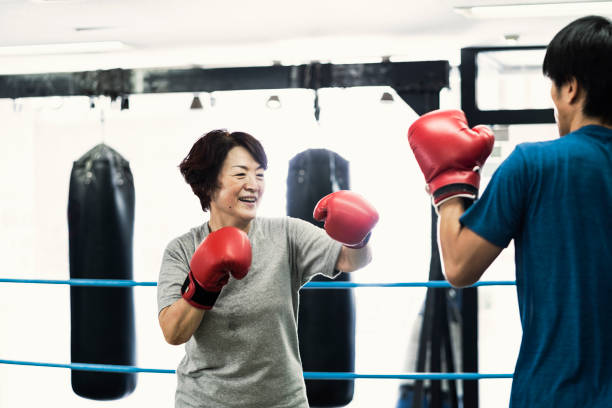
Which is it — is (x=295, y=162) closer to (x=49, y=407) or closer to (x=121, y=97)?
(x=121, y=97)

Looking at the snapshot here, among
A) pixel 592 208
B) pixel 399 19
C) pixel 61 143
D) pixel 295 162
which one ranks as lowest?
pixel 592 208

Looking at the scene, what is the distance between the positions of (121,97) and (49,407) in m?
2.38

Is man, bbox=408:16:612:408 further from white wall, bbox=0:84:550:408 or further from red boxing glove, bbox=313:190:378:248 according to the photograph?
white wall, bbox=0:84:550:408

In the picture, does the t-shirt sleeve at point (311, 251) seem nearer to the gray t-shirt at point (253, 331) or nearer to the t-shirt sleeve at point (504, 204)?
the gray t-shirt at point (253, 331)

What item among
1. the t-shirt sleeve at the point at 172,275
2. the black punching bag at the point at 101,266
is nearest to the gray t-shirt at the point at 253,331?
the t-shirt sleeve at the point at 172,275

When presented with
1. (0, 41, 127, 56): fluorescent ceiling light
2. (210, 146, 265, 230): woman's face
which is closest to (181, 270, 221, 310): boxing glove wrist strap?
(210, 146, 265, 230): woman's face

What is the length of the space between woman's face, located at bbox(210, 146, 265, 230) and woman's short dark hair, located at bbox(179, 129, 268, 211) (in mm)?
12

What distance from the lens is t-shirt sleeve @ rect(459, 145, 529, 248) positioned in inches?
34.9

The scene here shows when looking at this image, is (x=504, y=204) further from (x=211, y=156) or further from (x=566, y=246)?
(x=211, y=156)

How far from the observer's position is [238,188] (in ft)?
4.68

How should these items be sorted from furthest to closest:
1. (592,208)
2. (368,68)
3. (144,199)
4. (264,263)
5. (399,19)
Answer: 1. (144,199)
2. (368,68)
3. (399,19)
4. (264,263)
5. (592,208)

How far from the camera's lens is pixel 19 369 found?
442 centimetres

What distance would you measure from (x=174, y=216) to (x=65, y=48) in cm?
153

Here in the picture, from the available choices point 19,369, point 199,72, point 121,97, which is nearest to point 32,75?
point 121,97
